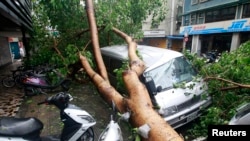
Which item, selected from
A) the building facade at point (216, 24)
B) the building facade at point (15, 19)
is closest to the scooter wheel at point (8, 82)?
the building facade at point (15, 19)

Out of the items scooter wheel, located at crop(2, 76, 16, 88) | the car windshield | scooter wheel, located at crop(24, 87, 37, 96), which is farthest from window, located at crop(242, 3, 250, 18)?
scooter wheel, located at crop(2, 76, 16, 88)

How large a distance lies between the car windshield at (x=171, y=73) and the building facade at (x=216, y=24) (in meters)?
12.7

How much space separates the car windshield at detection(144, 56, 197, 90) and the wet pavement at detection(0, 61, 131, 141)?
1.27 metres

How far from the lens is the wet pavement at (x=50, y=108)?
167 inches

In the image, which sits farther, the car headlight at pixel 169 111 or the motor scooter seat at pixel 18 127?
the car headlight at pixel 169 111

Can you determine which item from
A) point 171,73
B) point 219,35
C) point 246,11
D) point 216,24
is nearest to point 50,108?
point 171,73

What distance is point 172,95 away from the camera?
3.81m

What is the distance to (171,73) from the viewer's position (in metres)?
4.39

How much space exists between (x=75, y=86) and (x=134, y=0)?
4.37m

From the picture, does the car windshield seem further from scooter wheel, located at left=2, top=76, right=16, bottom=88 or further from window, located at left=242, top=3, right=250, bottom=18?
window, located at left=242, top=3, right=250, bottom=18

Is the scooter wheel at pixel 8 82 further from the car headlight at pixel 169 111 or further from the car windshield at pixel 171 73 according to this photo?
the car headlight at pixel 169 111

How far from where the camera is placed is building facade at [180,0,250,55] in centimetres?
1522

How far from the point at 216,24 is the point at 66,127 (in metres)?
18.7

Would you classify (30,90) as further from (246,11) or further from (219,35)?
(219,35)
